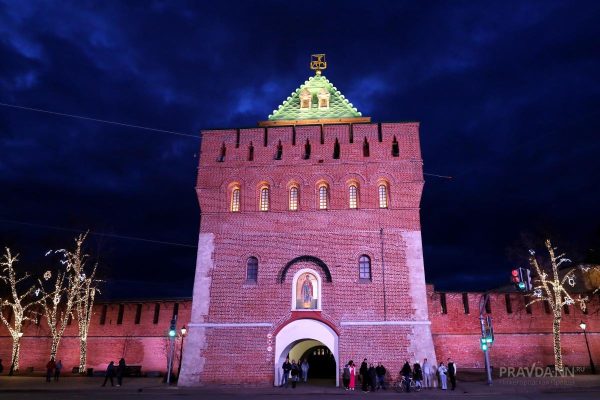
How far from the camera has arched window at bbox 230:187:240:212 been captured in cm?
2373

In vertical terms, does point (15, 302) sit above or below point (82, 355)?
above

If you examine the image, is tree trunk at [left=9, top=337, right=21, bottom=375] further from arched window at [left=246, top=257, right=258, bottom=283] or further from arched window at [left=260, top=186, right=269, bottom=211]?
arched window at [left=260, top=186, right=269, bottom=211]

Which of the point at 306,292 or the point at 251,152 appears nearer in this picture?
the point at 306,292

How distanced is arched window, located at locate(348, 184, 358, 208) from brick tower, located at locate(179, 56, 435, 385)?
0.05 metres

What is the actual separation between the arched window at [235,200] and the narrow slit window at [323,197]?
13.9ft

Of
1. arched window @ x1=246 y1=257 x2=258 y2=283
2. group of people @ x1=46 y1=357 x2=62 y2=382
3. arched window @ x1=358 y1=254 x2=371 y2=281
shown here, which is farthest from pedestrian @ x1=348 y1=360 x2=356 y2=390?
group of people @ x1=46 y1=357 x2=62 y2=382

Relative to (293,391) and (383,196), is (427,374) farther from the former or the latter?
(383,196)

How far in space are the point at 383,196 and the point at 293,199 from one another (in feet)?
15.1

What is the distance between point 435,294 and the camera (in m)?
25.6

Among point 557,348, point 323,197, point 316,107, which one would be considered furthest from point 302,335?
point 557,348

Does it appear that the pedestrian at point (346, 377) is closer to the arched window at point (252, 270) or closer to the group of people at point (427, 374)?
the group of people at point (427, 374)

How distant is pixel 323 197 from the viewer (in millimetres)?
23625

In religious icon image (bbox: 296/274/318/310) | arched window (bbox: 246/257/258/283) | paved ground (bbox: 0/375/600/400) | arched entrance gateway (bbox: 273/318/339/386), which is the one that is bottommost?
paved ground (bbox: 0/375/600/400)

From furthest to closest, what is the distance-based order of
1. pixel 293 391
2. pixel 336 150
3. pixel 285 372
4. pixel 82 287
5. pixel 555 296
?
pixel 82 287 → pixel 555 296 → pixel 336 150 → pixel 285 372 → pixel 293 391
